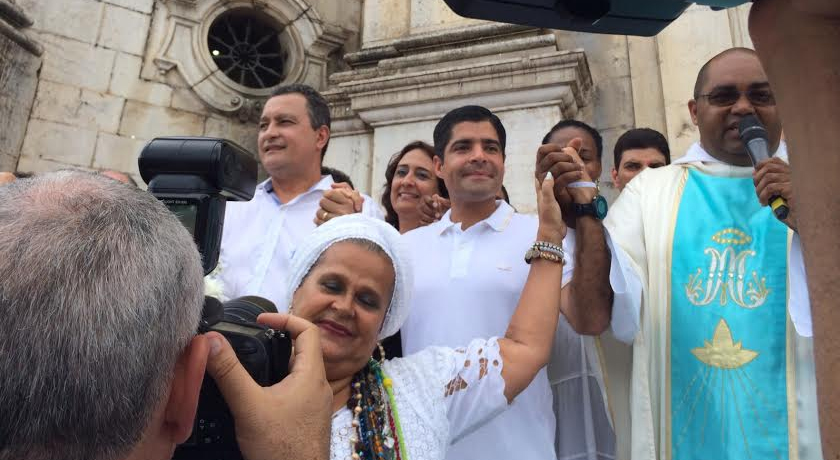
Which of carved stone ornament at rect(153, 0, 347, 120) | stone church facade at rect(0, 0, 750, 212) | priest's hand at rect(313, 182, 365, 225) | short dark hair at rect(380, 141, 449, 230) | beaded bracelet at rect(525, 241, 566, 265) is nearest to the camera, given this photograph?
beaded bracelet at rect(525, 241, 566, 265)

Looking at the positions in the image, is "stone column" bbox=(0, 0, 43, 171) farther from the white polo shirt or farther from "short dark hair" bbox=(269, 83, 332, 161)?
the white polo shirt

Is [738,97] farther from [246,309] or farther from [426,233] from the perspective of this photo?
[246,309]

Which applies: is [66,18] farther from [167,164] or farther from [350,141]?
[167,164]

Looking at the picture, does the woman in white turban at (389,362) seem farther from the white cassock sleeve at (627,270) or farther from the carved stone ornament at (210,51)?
the carved stone ornament at (210,51)

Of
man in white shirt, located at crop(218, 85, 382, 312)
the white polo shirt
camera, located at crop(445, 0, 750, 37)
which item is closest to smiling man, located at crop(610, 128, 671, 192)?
the white polo shirt

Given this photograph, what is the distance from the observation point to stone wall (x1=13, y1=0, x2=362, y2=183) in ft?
18.6

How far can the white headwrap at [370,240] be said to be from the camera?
5.57 ft

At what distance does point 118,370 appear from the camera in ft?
2.29

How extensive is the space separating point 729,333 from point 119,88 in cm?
586

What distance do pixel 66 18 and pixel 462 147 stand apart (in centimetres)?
514

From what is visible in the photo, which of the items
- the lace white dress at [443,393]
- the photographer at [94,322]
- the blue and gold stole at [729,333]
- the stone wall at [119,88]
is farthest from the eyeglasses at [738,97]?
the stone wall at [119,88]

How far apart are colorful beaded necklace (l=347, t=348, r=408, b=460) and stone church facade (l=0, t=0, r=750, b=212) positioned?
3.04 metres

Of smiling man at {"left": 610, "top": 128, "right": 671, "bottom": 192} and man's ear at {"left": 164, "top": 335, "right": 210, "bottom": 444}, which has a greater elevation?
smiling man at {"left": 610, "top": 128, "right": 671, "bottom": 192}

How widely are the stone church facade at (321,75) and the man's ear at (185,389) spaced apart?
3.80 metres
